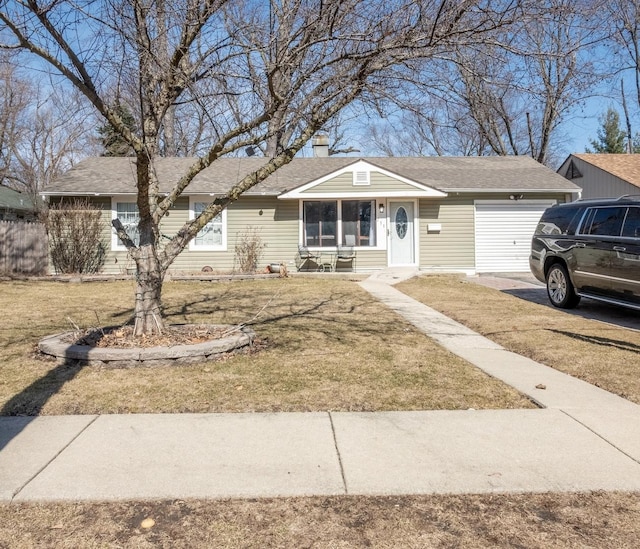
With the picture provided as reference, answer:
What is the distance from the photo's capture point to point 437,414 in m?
4.23

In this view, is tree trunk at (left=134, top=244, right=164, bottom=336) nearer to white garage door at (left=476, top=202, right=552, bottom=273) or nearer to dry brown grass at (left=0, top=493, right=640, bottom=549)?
dry brown grass at (left=0, top=493, right=640, bottom=549)

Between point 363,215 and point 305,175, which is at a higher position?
point 305,175

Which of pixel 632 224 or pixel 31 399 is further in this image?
pixel 632 224

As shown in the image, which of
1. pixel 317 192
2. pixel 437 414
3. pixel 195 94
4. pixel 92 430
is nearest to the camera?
pixel 92 430

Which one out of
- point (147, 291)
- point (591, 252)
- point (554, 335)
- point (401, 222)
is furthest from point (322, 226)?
point (147, 291)

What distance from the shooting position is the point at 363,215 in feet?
56.3

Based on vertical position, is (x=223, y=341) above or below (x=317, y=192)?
below

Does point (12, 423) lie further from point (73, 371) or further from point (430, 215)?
point (430, 215)

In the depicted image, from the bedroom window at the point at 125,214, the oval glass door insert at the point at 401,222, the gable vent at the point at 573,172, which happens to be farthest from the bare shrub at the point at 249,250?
the gable vent at the point at 573,172

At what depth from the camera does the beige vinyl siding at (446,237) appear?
56.9 feet

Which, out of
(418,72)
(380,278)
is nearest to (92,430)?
(418,72)

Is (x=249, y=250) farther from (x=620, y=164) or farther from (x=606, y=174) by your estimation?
(x=620, y=164)

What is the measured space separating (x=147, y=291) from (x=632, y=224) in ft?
24.4

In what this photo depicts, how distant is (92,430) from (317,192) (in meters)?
13.1
